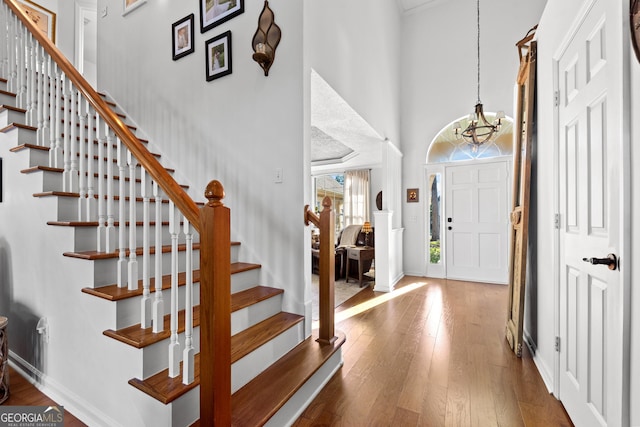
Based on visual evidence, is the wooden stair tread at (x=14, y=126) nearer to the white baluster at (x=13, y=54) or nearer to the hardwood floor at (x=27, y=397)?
the white baluster at (x=13, y=54)

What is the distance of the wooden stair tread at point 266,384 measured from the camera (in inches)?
50.8

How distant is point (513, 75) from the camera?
4.67 m

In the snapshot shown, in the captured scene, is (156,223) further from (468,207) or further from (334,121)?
(468,207)

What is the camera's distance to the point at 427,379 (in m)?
1.97

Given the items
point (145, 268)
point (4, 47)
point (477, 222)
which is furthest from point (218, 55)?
point (477, 222)

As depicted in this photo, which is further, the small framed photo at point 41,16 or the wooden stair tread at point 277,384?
the small framed photo at point 41,16

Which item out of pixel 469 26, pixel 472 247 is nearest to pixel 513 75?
pixel 469 26

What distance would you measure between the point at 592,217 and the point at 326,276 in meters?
1.56

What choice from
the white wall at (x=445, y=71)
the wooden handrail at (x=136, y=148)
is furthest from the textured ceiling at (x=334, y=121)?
the wooden handrail at (x=136, y=148)

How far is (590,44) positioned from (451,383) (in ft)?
6.83

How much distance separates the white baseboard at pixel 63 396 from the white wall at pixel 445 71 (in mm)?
4812

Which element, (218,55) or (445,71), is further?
(445,71)

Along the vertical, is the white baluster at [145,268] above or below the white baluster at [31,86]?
below

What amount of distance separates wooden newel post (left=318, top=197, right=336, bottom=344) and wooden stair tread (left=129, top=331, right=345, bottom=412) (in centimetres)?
11
